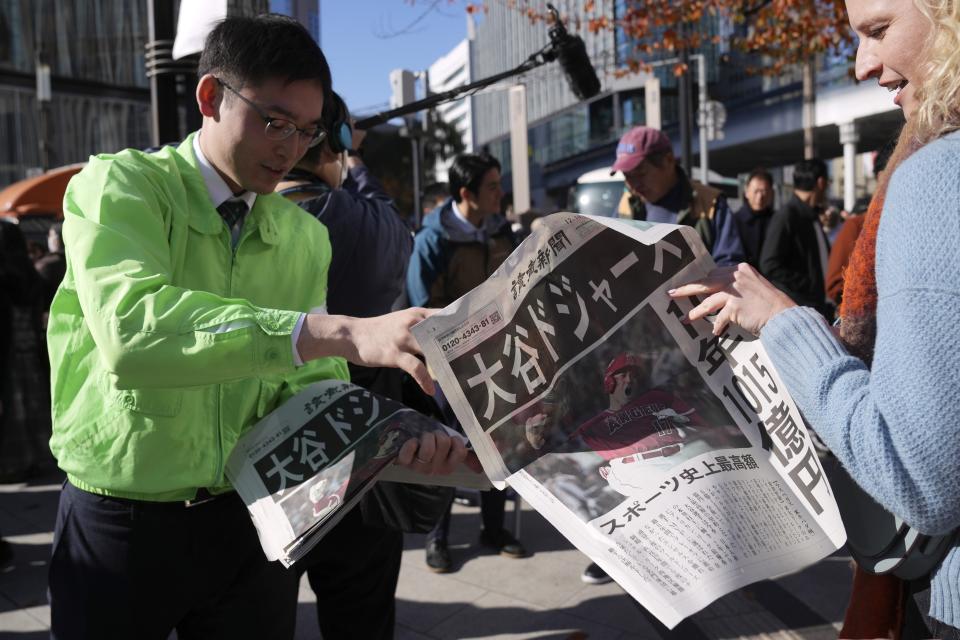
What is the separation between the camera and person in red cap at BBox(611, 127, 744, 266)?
155 inches

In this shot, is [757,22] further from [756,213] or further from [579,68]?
[579,68]

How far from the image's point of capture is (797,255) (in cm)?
527

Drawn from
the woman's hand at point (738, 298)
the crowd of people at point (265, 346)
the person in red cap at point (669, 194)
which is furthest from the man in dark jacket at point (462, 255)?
the woman's hand at point (738, 298)

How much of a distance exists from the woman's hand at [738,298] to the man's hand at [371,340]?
436 mm

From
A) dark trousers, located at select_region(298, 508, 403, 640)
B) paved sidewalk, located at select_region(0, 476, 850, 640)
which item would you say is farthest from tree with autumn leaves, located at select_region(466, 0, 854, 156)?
dark trousers, located at select_region(298, 508, 403, 640)

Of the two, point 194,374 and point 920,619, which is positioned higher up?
point 194,374

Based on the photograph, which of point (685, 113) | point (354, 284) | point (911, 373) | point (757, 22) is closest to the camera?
point (911, 373)

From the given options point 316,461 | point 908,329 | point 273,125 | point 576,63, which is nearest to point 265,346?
point 316,461

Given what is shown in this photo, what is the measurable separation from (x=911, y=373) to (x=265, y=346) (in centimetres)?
90

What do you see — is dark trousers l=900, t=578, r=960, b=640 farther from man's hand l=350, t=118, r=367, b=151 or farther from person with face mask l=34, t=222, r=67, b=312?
person with face mask l=34, t=222, r=67, b=312

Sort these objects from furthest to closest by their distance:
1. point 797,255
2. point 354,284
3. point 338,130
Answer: point 797,255 → point 354,284 → point 338,130

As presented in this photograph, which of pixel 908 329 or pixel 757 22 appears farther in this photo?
pixel 757 22

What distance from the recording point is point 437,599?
144 inches

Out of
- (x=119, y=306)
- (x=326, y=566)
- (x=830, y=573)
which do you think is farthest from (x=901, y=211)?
(x=830, y=573)
